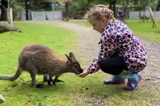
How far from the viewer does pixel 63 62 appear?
176 inches

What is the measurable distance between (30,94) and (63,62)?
0.65 meters

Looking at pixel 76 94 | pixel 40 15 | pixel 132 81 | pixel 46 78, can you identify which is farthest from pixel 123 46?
pixel 40 15

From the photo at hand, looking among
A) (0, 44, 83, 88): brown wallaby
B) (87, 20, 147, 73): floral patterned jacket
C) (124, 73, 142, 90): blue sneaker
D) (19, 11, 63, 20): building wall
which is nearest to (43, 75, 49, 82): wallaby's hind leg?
(0, 44, 83, 88): brown wallaby

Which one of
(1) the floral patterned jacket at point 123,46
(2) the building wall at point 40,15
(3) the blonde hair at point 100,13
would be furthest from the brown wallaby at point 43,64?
(2) the building wall at point 40,15

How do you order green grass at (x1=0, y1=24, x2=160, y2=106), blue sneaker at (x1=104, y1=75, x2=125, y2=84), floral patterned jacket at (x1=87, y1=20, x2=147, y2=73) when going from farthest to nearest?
blue sneaker at (x1=104, y1=75, x2=125, y2=84) < floral patterned jacket at (x1=87, y1=20, x2=147, y2=73) < green grass at (x1=0, y1=24, x2=160, y2=106)

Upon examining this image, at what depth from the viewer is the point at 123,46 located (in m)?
4.09

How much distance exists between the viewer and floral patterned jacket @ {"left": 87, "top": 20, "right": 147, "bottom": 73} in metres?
4.04

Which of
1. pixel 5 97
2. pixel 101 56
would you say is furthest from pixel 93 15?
pixel 5 97

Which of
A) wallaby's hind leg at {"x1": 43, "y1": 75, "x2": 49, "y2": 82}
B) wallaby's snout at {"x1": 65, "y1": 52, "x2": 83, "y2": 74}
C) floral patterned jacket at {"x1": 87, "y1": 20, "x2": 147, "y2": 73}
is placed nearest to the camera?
floral patterned jacket at {"x1": 87, "y1": 20, "x2": 147, "y2": 73}

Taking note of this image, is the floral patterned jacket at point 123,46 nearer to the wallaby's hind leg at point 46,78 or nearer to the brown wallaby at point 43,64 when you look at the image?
the brown wallaby at point 43,64

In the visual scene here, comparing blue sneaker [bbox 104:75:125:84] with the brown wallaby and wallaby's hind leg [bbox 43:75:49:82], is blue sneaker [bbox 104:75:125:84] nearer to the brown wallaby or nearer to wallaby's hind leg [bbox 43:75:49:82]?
the brown wallaby

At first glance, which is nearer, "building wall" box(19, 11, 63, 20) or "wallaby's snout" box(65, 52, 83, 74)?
"wallaby's snout" box(65, 52, 83, 74)

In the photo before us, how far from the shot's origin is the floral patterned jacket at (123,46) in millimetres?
4043

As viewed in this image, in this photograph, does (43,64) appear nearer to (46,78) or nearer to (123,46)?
(46,78)
